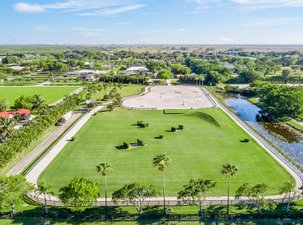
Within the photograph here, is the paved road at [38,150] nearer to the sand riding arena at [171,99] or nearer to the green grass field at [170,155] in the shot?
the green grass field at [170,155]

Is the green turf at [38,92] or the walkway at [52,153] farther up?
the green turf at [38,92]

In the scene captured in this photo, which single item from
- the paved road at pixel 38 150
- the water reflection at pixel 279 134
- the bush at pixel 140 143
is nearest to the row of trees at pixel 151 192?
the paved road at pixel 38 150

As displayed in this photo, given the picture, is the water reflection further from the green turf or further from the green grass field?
the green turf

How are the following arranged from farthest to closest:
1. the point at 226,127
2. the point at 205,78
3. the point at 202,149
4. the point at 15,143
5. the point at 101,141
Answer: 1. the point at 205,78
2. the point at 226,127
3. the point at 101,141
4. the point at 202,149
5. the point at 15,143

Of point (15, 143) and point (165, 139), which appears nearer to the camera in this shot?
point (15, 143)

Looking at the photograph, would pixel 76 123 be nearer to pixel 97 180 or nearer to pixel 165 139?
pixel 165 139

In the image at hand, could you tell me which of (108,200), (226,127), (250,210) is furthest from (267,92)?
(108,200)

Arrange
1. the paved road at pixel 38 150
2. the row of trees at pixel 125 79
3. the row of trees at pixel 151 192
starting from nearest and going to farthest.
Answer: the row of trees at pixel 151 192 → the paved road at pixel 38 150 → the row of trees at pixel 125 79
